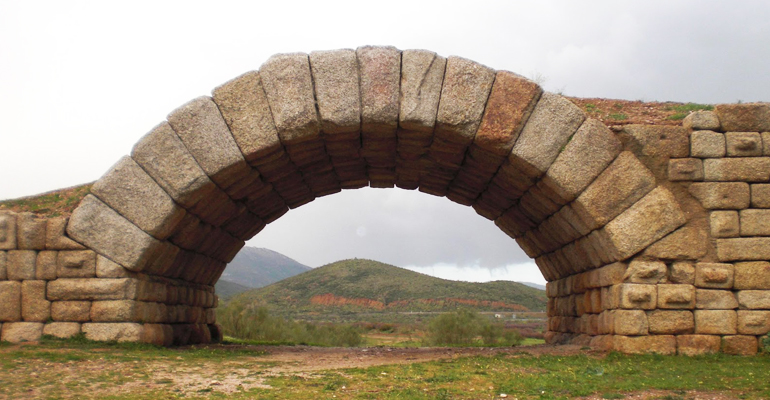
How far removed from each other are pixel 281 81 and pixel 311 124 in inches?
27.6

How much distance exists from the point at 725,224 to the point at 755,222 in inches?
15.3

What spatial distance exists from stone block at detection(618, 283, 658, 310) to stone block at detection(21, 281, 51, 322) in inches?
294

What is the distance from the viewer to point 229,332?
1744 centimetres

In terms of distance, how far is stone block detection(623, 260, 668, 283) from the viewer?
771 centimetres

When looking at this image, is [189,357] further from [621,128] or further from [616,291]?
[621,128]

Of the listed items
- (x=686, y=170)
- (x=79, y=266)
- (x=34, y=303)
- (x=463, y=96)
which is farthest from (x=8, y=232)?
(x=686, y=170)

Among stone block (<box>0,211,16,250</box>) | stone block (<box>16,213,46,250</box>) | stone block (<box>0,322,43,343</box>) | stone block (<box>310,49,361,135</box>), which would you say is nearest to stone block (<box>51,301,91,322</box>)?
stone block (<box>0,322,43,343</box>)

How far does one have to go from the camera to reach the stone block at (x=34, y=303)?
8.05 metres

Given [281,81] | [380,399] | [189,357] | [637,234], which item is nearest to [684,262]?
[637,234]

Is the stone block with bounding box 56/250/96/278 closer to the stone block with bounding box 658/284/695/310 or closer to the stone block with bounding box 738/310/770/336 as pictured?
the stone block with bounding box 658/284/695/310

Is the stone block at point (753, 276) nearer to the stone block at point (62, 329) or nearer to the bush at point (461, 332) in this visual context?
the stone block at point (62, 329)

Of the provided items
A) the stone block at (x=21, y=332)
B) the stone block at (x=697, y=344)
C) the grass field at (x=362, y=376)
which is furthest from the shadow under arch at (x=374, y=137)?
the stone block at (x=21, y=332)

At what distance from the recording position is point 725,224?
7.80 m

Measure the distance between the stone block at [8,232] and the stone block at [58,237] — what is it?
0.48 m
